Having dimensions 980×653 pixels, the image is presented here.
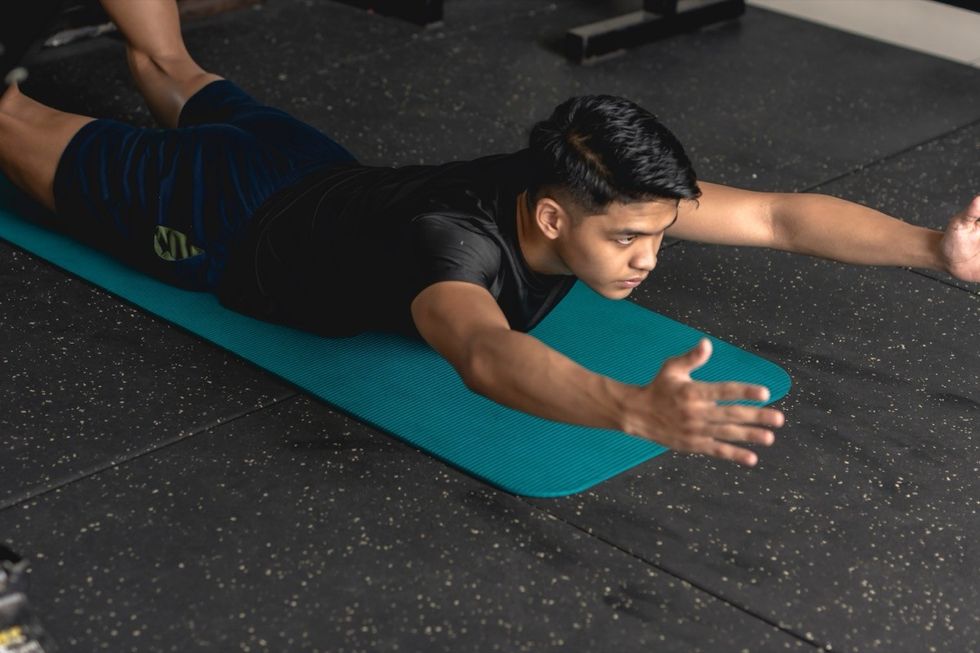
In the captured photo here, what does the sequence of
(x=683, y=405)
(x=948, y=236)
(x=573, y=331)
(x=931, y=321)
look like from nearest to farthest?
(x=683, y=405) → (x=948, y=236) → (x=573, y=331) → (x=931, y=321)

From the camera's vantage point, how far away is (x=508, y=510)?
8.04ft

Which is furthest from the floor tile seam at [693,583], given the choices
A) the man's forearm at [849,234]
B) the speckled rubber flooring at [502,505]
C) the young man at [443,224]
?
the man's forearm at [849,234]

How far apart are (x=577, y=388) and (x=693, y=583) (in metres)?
0.45

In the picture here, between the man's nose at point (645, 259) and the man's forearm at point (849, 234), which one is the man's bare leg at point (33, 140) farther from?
the man's forearm at point (849, 234)

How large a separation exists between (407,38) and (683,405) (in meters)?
3.14

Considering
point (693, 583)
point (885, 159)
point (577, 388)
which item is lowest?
point (885, 159)

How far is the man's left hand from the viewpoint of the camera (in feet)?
8.32

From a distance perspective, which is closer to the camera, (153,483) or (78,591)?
(78,591)

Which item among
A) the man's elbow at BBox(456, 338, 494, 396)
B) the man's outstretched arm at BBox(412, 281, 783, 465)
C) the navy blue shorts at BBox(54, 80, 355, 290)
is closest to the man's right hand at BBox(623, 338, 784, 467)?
the man's outstretched arm at BBox(412, 281, 783, 465)

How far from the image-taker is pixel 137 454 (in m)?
2.58

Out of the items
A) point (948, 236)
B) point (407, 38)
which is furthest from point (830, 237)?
point (407, 38)

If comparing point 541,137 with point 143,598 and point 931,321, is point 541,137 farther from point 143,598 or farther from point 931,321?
point 931,321

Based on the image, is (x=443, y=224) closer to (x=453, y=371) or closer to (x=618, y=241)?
(x=618, y=241)

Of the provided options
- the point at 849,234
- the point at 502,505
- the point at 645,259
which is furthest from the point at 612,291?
the point at 849,234
